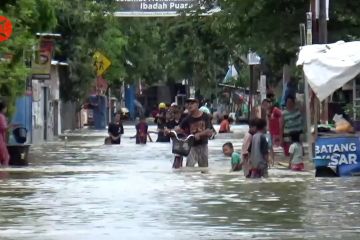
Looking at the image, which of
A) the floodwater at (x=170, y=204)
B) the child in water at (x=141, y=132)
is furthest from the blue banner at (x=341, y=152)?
the child in water at (x=141, y=132)

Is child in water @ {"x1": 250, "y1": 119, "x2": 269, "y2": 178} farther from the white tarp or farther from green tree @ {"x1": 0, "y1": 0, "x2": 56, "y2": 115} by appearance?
green tree @ {"x1": 0, "y1": 0, "x2": 56, "y2": 115}

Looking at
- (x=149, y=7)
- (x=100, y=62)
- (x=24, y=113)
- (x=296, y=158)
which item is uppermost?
(x=149, y=7)

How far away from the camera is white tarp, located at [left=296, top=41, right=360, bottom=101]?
22.1 m

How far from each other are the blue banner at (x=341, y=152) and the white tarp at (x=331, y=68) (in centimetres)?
90

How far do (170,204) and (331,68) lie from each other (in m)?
6.19

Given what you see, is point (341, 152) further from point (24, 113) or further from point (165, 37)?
point (165, 37)

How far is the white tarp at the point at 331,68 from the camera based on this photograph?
72.4 ft

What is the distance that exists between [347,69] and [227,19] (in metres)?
11.0

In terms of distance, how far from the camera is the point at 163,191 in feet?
64.1

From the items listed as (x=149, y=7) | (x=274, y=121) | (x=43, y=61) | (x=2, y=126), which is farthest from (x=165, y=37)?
(x=2, y=126)

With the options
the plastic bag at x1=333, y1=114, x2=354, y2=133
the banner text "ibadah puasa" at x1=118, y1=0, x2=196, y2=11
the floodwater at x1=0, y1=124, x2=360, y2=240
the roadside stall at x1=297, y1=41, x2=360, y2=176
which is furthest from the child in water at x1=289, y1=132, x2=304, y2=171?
the banner text "ibadah puasa" at x1=118, y1=0, x2=196, y2=11

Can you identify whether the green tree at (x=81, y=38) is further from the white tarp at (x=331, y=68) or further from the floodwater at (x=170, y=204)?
the white tarp at (x=331, y=68)

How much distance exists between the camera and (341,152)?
22234 millimetres

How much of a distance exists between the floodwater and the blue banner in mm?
578
